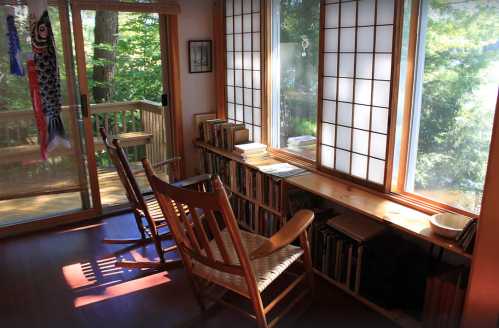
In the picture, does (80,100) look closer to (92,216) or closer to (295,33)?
(92,216)

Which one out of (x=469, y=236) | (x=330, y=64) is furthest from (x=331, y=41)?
(x=469, y=236)

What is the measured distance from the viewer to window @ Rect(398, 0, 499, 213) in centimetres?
203

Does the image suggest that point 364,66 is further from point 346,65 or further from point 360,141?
point 360,141

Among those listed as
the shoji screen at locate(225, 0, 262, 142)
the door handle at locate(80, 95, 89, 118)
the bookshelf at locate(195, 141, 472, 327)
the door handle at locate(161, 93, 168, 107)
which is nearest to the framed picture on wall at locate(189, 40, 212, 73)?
the shoji screen at locate(225, 0, 262, 142)

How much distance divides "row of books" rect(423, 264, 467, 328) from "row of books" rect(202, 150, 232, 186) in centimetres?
196

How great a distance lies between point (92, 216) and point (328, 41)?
258cm

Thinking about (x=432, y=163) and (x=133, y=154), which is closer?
(x=432, y=163)

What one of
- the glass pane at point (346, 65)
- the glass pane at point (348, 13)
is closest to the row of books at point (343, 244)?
the glass pane at point (346, 65)

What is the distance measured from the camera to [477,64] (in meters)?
2.06

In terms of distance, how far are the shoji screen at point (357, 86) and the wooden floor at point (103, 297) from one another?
86cm

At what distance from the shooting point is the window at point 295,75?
3.11 meters

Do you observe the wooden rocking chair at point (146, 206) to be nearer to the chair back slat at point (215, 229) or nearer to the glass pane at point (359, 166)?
the chair back slat at point (215, 229)

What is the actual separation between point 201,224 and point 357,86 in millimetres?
1373

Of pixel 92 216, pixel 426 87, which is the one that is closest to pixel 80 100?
pixel 92 216
